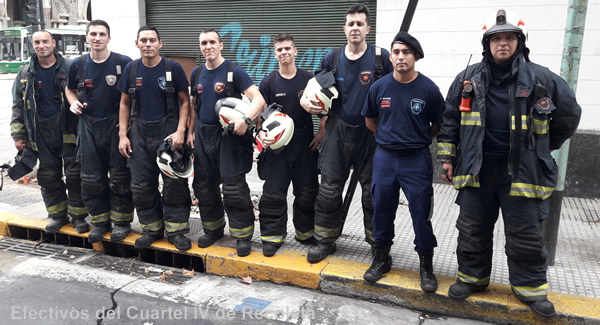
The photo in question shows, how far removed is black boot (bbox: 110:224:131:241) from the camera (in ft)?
17.2

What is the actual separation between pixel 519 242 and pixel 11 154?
933cm

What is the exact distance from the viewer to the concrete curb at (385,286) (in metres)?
3.64

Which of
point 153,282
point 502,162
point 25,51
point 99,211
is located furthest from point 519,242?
point 25,51

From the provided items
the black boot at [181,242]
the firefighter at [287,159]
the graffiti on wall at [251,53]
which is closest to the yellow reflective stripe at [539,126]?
the firefighter at [287,159]

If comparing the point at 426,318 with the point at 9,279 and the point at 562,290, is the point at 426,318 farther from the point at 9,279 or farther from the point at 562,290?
the point at 9,279

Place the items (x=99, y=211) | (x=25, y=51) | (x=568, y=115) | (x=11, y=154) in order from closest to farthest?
(x=568, y=115) < (x=99, y=211) < (x=11, y=154) < (x=25, y=51)

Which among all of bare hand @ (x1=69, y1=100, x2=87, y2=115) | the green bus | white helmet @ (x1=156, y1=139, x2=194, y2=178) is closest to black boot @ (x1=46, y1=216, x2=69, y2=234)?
bare hand @ (x1=69, y1=100, x2=87, y2=115)

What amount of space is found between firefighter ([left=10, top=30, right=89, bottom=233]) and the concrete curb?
3.14 feet

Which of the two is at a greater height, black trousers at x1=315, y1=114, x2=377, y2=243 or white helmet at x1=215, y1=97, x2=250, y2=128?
white helmet at x1=215, y1=97, x2=250, y2=128

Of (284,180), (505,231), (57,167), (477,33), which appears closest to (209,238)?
(284,180)

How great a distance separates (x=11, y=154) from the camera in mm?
9602

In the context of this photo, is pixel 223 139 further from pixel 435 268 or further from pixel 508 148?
pixel 508 148

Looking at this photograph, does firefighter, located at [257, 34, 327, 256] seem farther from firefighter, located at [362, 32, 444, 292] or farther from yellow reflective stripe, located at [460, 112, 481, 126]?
yellow reflective stripe, located at [460, 112, 481, 126]

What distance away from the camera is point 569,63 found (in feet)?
13.6
